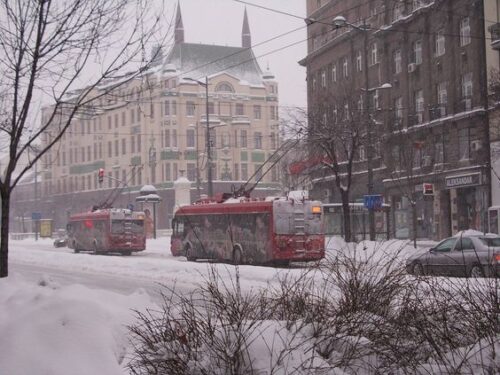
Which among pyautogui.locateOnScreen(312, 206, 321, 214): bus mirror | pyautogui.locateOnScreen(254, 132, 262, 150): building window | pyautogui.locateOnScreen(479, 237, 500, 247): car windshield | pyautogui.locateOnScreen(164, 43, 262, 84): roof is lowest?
pyautogui.locateOnScreen(479, 237, 500, 247): car windshield

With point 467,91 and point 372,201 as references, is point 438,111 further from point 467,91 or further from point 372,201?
point 372,201

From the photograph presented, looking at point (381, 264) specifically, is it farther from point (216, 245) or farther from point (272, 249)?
point (216, 245)

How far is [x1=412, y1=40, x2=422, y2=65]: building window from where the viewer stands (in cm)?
4281

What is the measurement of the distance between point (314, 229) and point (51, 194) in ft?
235

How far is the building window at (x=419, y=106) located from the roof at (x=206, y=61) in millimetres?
39650

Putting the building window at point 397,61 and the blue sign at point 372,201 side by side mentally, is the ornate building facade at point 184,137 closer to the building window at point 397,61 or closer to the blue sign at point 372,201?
the building window at point 397,61

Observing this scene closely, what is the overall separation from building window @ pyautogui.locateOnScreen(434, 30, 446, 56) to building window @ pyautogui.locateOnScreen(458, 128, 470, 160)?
209 inches

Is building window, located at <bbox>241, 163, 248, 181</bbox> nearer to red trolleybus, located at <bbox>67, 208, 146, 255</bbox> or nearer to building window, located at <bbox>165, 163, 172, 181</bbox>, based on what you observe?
building window, located at <bbox>165, 163, 172, 181</bbox>

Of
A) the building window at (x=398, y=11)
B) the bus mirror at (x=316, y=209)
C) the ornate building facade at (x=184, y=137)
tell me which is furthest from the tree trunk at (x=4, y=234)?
the ornate building facade at (x=184, y=137)

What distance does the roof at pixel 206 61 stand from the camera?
81.9 meters

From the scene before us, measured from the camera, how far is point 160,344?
4.95 metres

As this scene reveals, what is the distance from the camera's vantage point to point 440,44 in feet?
133

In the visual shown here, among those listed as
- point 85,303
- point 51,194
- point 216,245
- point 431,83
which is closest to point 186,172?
point 51,194

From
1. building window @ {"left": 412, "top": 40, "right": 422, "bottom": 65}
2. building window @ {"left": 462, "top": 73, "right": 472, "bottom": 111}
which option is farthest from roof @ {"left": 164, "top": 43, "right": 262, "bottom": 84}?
building window @ {"left": 462, "top": 73, "right": 472, "bottom": 111}
